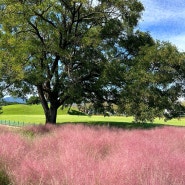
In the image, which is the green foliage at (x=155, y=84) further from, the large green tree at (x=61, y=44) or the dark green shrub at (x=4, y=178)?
the dark green shrub at (x=4, y=178)

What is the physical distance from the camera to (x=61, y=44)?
86.1ft

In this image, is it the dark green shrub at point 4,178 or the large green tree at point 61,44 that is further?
the large green tree at point 61,44

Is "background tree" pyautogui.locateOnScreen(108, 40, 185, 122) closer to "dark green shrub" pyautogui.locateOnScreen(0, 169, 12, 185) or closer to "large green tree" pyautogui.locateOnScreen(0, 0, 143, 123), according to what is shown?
"large green tree" pyautogui.locateOnScreen(0, 0, 143, 123)

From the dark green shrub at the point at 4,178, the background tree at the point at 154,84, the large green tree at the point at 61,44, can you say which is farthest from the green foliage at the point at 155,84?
the dark green shrub at the point at 4,178

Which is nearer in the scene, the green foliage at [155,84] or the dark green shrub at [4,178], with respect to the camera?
the dark green shrub at [4,178]

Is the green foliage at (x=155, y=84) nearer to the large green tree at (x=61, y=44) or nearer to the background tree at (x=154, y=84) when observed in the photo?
the background tree at (x=154, y=84)

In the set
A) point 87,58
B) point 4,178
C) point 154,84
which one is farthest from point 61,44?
point 4,178

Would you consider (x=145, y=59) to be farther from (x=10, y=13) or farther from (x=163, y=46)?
(x=10, y=13)

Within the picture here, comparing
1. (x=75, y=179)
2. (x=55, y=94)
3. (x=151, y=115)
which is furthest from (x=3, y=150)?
(x=55, y=94)

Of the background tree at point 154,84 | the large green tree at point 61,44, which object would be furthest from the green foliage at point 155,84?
the large green tree at point 61,44

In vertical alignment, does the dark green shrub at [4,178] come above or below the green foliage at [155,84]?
below

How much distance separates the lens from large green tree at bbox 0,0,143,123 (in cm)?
2431

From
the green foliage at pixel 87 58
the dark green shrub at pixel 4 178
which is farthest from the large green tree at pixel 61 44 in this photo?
the dark green shrub at pixel 4 178

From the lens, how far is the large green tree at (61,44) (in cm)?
2431
